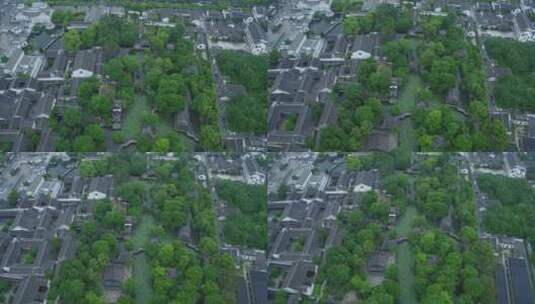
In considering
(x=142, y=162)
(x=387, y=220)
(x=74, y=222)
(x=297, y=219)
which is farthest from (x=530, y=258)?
(x=74, y=222)

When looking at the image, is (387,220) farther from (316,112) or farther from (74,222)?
(74,222)

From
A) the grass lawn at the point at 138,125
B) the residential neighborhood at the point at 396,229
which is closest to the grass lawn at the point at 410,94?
the residential neighborhood at the point at 396,229

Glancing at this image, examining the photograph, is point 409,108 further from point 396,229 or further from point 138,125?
point 138,125

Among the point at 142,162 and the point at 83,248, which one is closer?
the point at 83,248

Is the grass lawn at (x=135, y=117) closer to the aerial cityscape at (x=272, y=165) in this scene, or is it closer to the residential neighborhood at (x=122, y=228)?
the aerial cityscape at (x=272, y=165)

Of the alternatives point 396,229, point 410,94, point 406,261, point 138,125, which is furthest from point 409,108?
point 138,125

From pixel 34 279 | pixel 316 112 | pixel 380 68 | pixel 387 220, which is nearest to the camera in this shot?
pixel 34 279
